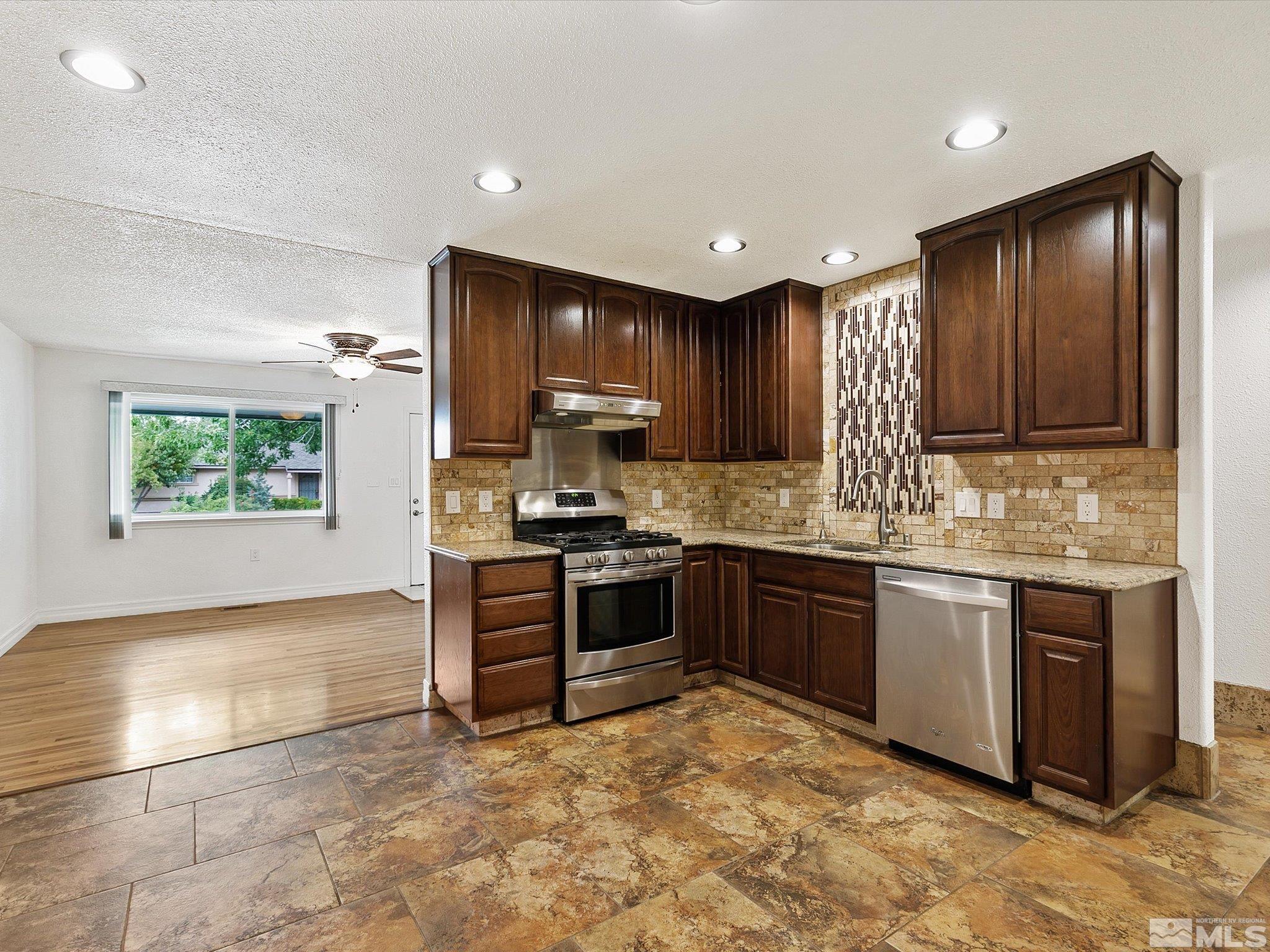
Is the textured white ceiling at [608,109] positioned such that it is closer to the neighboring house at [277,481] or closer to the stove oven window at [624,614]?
the stove oven window at [624,614]

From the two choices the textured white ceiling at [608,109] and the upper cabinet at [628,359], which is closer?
the textured white ceiling at [608,109]

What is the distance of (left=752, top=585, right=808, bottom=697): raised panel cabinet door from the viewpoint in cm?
346

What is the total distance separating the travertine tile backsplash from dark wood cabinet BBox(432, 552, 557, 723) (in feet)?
1.96

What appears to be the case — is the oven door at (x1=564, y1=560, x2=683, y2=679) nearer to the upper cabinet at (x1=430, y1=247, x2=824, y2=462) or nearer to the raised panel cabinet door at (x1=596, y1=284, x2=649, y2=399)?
the upper cabinet at (x1=430, y1=247, x2=824, y2=462)

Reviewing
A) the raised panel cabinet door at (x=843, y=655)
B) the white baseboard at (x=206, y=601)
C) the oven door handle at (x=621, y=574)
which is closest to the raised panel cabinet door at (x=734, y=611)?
the oven door handle at (x=621, y=574)

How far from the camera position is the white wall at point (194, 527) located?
5.90 meters

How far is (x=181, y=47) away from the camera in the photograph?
178cm

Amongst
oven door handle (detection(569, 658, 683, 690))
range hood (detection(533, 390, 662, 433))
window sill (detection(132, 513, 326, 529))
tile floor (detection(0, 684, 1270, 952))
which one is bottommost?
tile floor (detection(0, 684, 1270, 952))

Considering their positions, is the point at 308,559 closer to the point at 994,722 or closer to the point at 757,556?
the point at 757,556

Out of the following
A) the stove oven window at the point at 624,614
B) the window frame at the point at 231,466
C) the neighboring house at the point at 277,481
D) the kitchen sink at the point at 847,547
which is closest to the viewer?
the kitchen sink at the point at 847,547

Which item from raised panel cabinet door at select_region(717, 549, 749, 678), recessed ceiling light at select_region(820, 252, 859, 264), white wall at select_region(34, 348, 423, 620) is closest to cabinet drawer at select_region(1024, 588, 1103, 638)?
raised panel cabinet door at select_region(717, 549, 749, 678)

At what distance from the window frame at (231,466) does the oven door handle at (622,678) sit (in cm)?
475

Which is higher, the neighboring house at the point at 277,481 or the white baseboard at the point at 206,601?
the neighboring house at the point at 277,481

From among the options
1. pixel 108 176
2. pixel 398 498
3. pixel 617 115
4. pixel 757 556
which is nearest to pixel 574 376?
pixel 757 556
